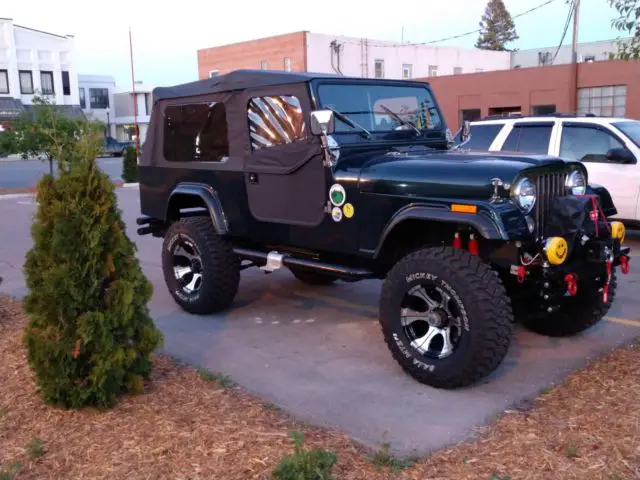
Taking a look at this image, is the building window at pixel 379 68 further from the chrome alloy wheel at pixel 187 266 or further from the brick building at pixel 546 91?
the chrome alloy wheel at pixel 187 266

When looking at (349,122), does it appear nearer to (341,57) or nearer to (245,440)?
(245,440)

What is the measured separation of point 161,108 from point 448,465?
4.93 meters

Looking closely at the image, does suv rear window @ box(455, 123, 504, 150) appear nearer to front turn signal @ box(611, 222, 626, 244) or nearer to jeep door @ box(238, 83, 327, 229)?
jeep door @ box(238, 83, 327, 229)

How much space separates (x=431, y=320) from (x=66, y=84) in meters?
56.1

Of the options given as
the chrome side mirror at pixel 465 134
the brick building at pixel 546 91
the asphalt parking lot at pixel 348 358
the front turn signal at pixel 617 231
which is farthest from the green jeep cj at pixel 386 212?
the brick building at pixel 546 91

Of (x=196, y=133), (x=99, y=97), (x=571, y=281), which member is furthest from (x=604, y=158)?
(x=99, y=97)

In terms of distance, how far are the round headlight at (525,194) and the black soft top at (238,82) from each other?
6.66 feet

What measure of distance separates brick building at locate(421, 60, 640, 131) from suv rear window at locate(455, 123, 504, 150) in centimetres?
1406

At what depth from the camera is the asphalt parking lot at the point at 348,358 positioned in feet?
13.8

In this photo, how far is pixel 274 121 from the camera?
589cm

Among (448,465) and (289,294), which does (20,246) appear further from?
(448,465)

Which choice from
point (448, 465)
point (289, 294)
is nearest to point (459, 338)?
point (448, 465)

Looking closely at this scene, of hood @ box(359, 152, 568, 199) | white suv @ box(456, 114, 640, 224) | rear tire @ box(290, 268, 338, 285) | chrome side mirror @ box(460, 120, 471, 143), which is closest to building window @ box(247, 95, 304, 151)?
hood @ box(359, 152, 568, 199)

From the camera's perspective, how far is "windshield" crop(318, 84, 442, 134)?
5.70 m
